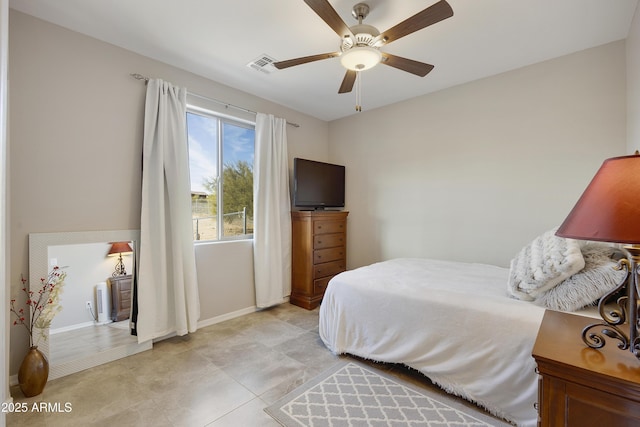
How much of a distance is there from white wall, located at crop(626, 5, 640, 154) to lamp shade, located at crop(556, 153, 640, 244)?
5.81ft

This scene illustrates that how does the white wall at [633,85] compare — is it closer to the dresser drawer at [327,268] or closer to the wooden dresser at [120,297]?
the dresser drawer at [327,268]

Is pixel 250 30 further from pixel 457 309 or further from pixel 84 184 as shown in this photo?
pixel 457 309

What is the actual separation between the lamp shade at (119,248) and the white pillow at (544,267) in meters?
3.11

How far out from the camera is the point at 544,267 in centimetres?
167

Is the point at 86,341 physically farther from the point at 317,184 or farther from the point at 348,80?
the point at 348,80

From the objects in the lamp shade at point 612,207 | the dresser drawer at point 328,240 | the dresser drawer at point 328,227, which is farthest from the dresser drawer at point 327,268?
the lamp shade at point 612,207

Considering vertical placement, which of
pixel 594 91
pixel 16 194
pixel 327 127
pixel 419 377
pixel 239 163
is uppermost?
pixel 327 127

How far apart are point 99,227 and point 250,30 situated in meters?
2.06

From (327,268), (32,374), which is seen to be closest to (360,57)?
(327,268)

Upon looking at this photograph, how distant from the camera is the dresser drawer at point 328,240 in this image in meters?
3.74

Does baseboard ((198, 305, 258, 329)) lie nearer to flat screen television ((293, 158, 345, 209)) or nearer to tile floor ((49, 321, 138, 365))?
A: tile floor ((49, 321, 138, 365))

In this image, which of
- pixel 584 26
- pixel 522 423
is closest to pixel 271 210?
pixel 522 423

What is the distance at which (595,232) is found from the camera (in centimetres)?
93

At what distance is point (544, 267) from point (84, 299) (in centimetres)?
346
